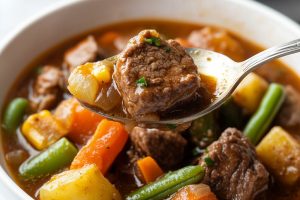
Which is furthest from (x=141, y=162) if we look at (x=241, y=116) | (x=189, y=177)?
(x=241, y=116)

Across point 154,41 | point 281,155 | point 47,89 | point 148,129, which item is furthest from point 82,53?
point 281,155

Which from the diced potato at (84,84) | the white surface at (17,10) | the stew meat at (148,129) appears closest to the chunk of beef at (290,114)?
the stew meat at (148,129)

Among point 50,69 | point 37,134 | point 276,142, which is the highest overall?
point 50,69

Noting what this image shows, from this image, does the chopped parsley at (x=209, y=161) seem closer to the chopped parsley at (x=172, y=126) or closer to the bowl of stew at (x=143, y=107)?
the bowl of stew at (x=143, y=107)

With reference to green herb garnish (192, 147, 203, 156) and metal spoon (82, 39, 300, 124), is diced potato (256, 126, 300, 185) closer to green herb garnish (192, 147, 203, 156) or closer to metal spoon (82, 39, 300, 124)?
green herb garnish (192, 147, 203, 156)

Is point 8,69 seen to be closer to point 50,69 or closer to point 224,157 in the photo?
point 50,69

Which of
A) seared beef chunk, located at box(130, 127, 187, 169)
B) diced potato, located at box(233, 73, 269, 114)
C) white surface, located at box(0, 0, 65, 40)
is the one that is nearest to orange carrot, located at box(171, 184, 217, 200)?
seared beef chunk, located at box(130, 127, 187, 169)
